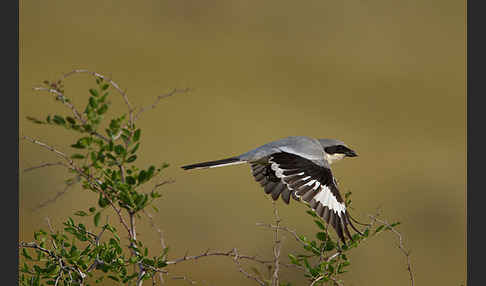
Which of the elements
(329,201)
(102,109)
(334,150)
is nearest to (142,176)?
(102,109)

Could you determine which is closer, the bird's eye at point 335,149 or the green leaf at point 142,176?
the green leaf at point 142,176

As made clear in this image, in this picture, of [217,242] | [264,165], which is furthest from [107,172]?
[217,242]

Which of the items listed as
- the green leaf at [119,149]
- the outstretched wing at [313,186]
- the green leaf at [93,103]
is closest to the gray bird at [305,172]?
the outstretched wing at [313,186]

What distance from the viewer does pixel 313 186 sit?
320 centimetres

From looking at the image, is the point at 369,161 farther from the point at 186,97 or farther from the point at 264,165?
the point at 264,165

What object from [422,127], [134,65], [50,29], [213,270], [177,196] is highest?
[50,29]

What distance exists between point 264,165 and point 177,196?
552cm

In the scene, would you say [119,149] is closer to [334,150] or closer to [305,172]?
[305,172]

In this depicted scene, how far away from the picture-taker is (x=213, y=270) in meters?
9.10

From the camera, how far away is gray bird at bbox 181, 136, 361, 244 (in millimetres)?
3016

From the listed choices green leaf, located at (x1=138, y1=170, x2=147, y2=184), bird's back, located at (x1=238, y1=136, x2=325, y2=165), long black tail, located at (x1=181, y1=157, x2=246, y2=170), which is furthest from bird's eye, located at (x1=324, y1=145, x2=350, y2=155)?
green leaf, located at (x1=138, y1=170, x2=147, y2=184)

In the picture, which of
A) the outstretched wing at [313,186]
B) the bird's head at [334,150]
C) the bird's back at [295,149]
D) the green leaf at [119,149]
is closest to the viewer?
the green leaf at [119,149]

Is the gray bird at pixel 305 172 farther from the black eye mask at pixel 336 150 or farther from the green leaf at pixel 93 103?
the green leaf at pixel 93 103

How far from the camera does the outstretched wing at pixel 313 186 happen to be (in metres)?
2.96
